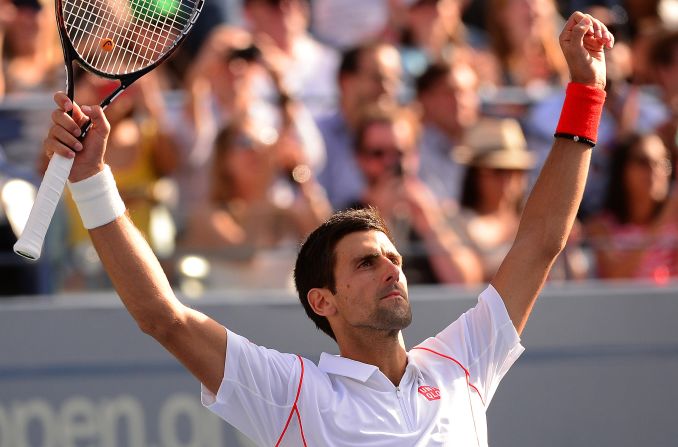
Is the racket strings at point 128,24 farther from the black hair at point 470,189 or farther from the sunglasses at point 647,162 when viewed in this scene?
the sunglasses at point 647,162

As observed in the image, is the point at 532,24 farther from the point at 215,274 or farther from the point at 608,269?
the point at 215,274

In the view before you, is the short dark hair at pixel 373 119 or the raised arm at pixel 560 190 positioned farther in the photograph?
the short dark hair at pixel 373 119

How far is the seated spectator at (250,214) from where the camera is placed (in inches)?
228

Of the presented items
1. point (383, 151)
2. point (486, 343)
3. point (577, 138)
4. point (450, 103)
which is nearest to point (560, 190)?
point (577, 138)

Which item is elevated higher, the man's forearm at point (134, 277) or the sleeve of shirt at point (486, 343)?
the man's forearm at point (134, 277)

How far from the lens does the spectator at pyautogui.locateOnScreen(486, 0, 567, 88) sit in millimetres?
7094

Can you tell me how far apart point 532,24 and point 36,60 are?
278cm

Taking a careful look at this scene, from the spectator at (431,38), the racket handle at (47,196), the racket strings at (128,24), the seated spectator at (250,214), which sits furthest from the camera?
the spectator at (431,38)

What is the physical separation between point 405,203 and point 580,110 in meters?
2.44

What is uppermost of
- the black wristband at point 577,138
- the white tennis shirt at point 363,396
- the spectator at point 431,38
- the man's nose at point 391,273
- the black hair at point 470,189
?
the spectator at point 431,38

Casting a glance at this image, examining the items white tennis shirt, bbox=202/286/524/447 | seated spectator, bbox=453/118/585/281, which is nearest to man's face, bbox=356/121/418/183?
seated spectator, bbox=453/118/585/281

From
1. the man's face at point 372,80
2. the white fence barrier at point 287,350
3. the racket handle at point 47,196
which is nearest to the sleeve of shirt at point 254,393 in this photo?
the racket handle at point 47,196

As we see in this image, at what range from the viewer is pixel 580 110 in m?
3.54

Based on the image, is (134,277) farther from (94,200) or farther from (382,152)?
(382,152)
